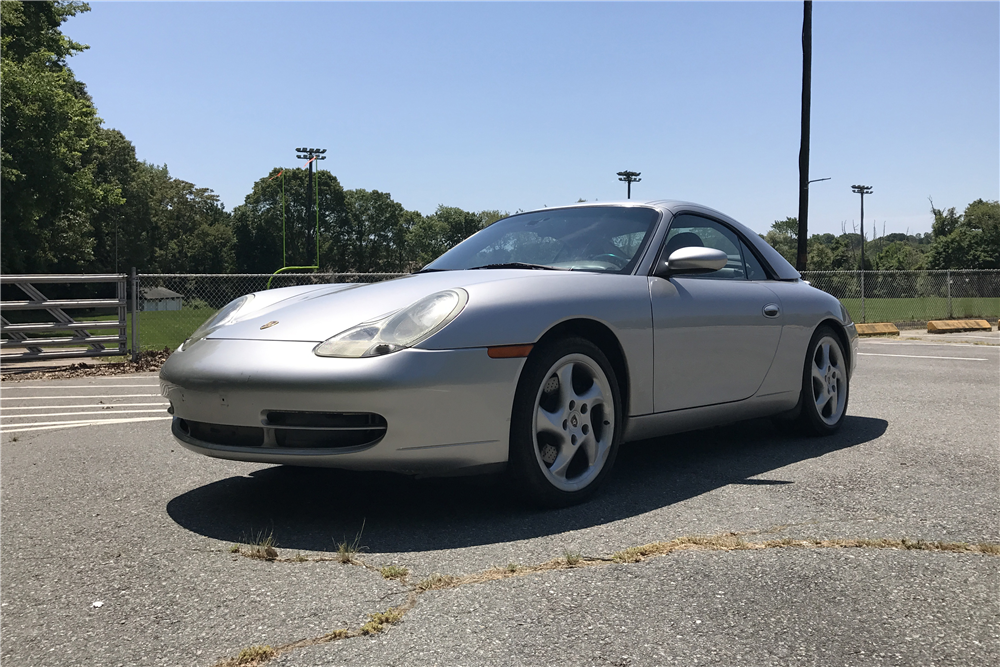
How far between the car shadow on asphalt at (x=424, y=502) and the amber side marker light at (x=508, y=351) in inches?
21.3

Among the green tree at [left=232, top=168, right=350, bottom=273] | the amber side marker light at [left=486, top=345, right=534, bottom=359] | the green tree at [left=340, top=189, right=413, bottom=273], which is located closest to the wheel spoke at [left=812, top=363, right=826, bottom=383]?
the amber side marker light at [left=486, top=345, right=534, bottom=359]

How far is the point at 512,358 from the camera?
339cm

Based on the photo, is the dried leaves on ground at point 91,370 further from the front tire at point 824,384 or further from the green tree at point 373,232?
the green tree at point 373,232

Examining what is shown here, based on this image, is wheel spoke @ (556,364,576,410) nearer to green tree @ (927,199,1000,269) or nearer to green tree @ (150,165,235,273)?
green tree @ (927,199,1000,269)

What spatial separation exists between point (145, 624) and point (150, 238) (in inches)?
3097

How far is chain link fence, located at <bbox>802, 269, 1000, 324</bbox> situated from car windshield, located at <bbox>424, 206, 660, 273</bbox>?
700 inches

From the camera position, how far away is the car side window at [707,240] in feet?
14.8

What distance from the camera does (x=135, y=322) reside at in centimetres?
1235

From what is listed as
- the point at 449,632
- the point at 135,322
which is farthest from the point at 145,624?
the point at 135,322

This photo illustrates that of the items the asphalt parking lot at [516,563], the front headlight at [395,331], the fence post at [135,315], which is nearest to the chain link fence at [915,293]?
the fence post at [135,315]

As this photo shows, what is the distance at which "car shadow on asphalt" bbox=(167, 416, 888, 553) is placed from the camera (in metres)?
3.17

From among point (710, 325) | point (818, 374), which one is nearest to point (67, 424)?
point (710, 325)

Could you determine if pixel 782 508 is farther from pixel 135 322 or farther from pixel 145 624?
pixel 135 322

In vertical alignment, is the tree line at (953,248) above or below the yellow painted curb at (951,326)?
above
